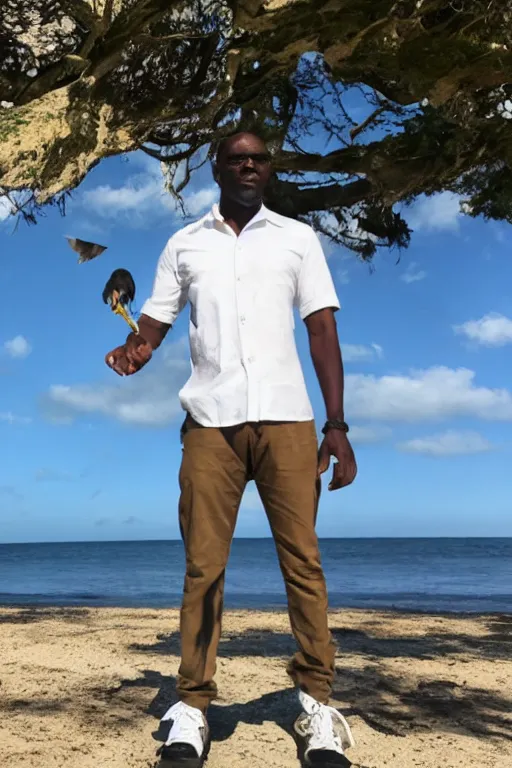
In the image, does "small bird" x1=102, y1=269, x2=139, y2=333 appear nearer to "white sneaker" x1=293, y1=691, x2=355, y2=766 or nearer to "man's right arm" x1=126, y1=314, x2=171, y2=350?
"man's right arm" x1=126, y1=314, x2=171, y2=350

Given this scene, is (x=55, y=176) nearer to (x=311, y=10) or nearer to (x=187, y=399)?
(x=311, y=10)

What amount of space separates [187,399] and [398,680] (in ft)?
8.67

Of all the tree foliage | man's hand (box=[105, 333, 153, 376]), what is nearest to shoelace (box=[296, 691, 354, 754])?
man's hand (box=[105, 333, 153, 376])

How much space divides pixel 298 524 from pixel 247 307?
36.2 inches

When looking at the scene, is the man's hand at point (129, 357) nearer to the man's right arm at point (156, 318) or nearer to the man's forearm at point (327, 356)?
the man's right arm at point (156, 318)

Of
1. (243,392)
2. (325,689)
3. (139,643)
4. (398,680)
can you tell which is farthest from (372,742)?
(139,643)

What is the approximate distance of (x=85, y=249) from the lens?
3791 millimetres

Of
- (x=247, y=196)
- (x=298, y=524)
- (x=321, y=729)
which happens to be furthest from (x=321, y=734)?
→ (x=247, y=196)

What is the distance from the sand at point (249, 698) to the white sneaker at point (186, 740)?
15 cm

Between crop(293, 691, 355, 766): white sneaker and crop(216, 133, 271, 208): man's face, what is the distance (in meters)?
2.16

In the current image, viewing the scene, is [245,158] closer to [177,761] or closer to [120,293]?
[120,293]

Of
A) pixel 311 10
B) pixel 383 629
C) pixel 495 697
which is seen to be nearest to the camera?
pixel 495 697

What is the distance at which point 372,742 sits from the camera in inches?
137

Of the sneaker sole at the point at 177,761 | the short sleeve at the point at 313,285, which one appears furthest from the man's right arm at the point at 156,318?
the sneaker sole at the point at 177,761
